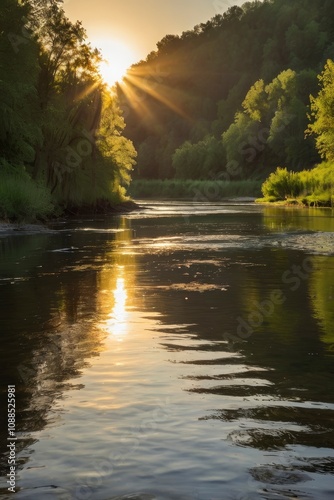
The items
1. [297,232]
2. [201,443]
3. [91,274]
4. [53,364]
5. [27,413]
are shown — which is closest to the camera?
[201,443]

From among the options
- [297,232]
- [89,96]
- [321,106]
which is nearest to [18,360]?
[297,232]

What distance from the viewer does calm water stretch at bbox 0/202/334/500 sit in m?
5.66

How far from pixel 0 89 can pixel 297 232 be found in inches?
713

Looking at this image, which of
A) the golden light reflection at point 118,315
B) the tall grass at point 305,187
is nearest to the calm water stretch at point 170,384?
the golden light reflection at point 118,315

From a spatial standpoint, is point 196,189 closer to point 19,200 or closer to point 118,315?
point 19,200

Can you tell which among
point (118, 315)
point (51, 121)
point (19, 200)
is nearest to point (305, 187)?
point (51, 121)

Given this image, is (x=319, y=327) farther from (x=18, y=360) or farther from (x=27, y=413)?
(x=27, y=413)

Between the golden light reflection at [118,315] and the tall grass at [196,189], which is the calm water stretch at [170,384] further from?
the tall grass at [196,189]

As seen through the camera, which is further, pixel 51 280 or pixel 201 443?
pixel 51 280

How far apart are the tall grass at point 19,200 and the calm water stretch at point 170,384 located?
2040 cm

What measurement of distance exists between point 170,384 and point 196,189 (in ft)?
406

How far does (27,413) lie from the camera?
23.6 ft

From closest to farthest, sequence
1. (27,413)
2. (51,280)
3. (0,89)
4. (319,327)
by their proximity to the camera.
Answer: (27,413) → (319,327) → (51,280) → (0,89)

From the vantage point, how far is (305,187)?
76.6 metres
